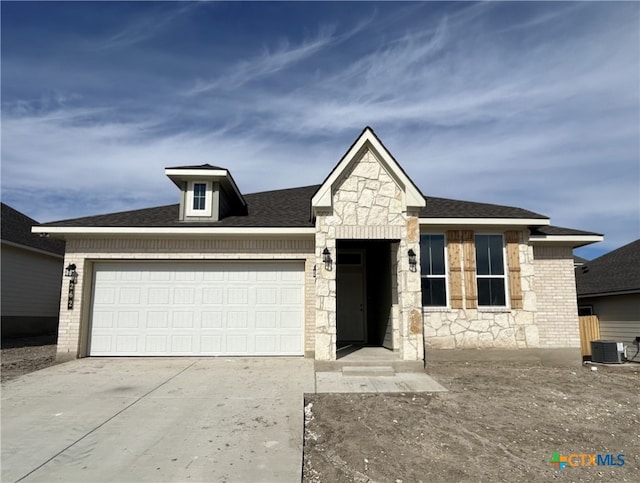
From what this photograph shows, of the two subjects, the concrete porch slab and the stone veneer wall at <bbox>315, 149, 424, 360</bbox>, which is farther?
the stone veneer wall at <bbox>315, 149, 424, 360</bbox>

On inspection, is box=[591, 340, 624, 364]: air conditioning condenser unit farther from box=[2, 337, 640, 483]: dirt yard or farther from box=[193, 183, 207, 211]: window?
box=[193, 183, 207, 211]: window

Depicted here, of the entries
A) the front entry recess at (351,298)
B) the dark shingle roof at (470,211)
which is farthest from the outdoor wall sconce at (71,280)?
the dark shingle roof at (470,211)

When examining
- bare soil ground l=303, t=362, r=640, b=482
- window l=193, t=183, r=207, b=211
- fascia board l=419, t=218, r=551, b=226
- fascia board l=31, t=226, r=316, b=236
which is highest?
window l=193, t=183, r=207, b=211

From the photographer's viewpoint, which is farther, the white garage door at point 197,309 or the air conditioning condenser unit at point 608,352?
the air conditioning condenser unit at point 608,352

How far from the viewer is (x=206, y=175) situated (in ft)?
39.4

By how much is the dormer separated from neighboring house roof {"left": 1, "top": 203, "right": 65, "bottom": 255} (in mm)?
8728

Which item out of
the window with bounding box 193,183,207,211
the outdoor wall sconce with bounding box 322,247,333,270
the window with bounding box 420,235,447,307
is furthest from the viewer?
the window with bounding box 193,183,207,211

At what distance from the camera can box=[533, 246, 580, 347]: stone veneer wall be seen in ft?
36.0

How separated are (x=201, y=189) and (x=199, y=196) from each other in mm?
229

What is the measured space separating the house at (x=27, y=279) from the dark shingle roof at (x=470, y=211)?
52.7 feet

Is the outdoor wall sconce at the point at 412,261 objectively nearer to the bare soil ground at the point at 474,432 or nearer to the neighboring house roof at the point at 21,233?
the bare soil ground at the point at 474,432

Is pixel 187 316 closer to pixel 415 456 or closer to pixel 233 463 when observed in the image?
pixel 233 463

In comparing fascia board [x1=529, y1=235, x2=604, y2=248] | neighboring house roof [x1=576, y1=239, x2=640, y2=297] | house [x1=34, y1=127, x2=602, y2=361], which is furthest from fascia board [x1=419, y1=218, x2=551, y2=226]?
neighboring house roof [x1=576, y1=239, x2=640, y2=297]

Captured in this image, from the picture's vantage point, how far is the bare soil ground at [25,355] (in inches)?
384
